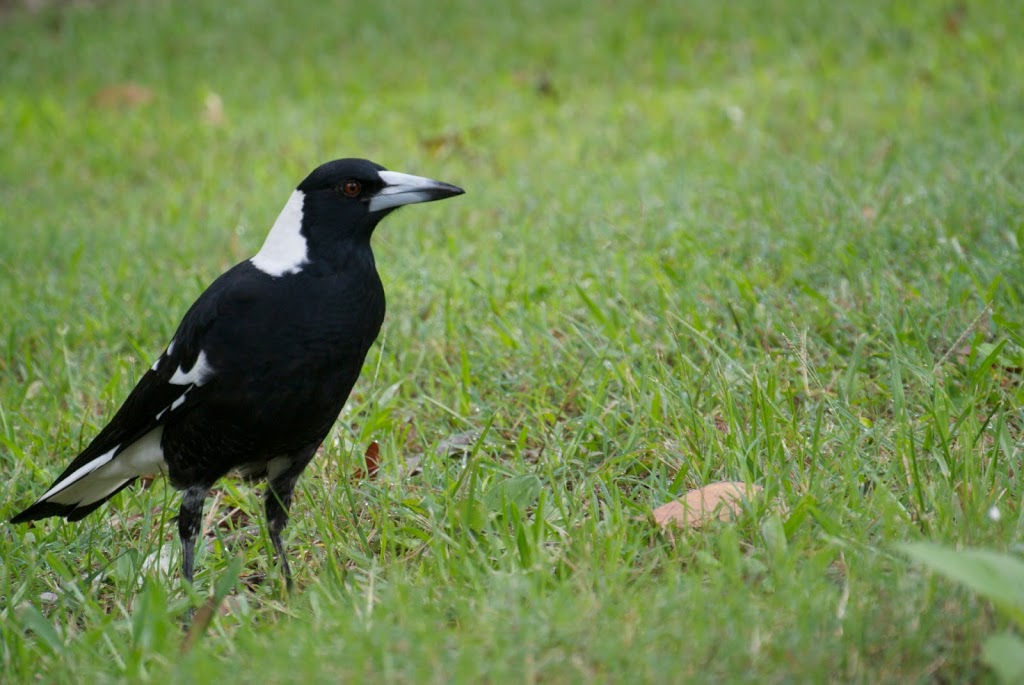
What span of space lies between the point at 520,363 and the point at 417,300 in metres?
0.70

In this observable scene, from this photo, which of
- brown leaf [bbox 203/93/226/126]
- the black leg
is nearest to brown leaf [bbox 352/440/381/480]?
the black leg

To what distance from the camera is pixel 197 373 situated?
8.12 ft

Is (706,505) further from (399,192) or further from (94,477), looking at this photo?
(94,477)

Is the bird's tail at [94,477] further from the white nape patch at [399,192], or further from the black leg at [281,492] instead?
the white nape patch at [399,192]

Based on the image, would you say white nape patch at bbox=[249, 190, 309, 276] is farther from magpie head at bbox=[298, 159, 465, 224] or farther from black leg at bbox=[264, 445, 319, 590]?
black leg at bbox=[264, 445, 319, 590]

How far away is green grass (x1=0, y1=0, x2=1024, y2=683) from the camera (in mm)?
1852

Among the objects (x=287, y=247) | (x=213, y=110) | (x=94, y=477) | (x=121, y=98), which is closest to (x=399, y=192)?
(x=287, y=247)

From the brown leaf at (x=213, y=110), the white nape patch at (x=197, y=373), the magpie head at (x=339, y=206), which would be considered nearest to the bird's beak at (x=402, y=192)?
the magpie head at (x=339, y=206)

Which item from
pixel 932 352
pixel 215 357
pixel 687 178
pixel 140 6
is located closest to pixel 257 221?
pixel 687 178

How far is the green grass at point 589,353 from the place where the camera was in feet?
6.07

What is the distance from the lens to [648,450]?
105 inches

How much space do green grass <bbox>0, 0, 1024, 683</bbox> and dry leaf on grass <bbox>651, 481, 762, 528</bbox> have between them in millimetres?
50

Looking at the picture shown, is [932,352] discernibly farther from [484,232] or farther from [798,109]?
[798,109]

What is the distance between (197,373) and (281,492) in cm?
38
